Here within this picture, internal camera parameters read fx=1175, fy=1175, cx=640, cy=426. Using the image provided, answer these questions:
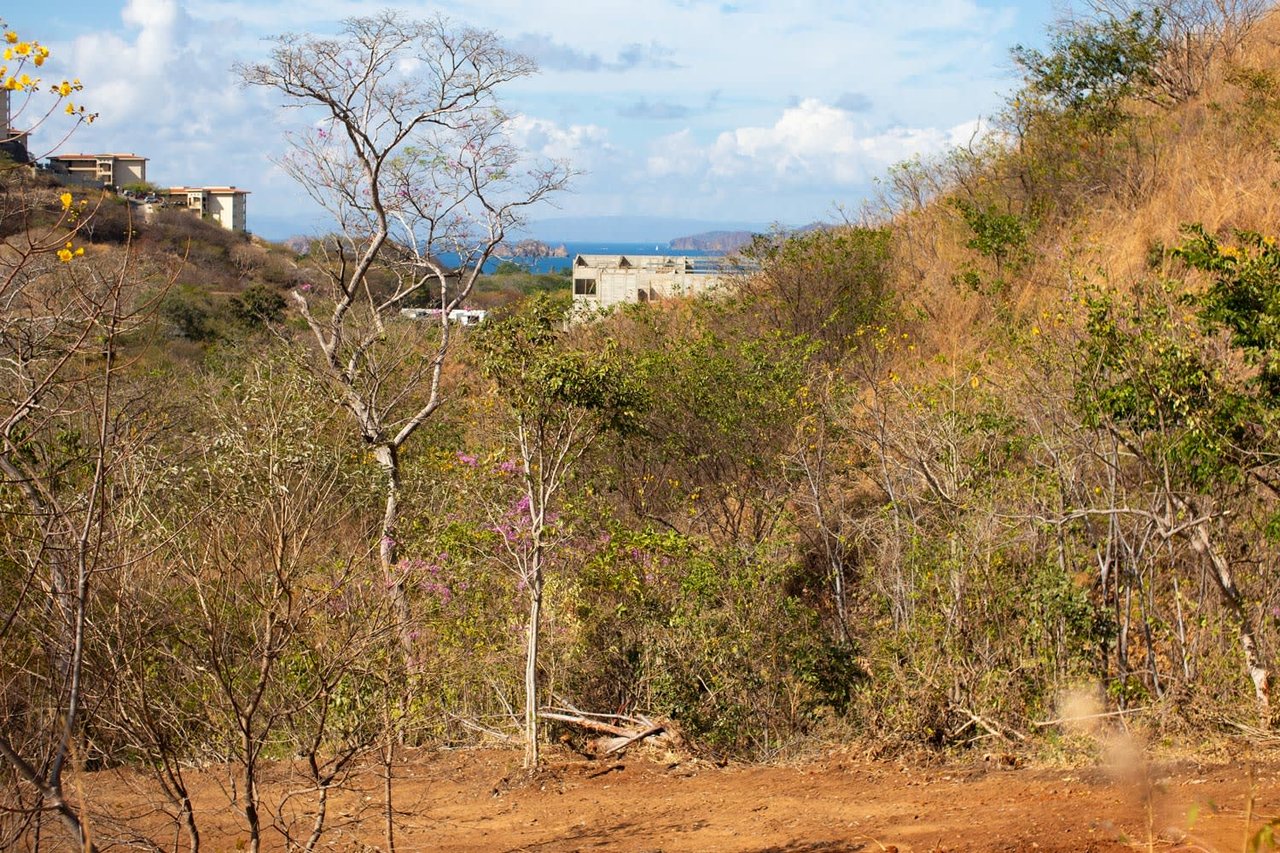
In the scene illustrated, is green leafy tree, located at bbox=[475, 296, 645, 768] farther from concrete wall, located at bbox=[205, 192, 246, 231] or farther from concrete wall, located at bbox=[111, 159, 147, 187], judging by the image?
concrete wall, located at bbox=[205, 192, 246, 231]

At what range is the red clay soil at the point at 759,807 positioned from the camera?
5680 mm

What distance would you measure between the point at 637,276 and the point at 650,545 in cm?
1711

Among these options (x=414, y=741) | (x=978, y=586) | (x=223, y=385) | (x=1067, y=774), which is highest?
(x=223, y=385)

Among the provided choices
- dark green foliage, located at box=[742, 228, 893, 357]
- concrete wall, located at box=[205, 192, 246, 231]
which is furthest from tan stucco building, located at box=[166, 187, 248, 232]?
dark green foliage, located at box=[742, 228, 893, 357]

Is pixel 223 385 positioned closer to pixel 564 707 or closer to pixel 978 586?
pixel 564 707

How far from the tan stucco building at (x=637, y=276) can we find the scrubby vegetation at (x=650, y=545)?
7.44 metres

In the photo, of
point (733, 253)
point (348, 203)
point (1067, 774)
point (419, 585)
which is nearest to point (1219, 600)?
point (1067, 774)

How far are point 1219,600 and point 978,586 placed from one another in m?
1.46

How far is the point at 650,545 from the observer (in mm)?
9219

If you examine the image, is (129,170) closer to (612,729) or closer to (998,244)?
(998,244)

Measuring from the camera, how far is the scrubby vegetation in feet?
17.1

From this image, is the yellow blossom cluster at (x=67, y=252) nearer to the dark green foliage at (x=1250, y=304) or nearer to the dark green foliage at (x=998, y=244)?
the dark green foliage at (x=1250, y=304)

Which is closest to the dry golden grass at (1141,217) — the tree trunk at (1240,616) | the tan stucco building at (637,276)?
the tan stucco building at (637,276)

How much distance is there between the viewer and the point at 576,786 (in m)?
7.64
